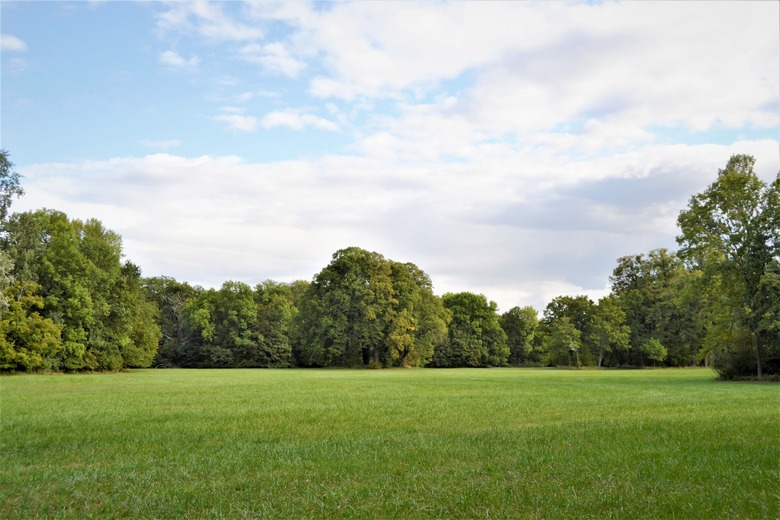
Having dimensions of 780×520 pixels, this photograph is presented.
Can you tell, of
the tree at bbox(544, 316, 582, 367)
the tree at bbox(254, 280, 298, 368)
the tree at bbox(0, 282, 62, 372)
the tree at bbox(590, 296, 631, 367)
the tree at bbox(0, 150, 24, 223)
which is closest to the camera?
the tree at bbox(0, 150, 24, 223)

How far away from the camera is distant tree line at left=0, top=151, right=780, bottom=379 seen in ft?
135

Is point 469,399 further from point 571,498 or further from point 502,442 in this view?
point 571,498

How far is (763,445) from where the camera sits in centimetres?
1091

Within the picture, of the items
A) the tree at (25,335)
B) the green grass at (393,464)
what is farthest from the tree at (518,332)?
the green grass at (393,464)

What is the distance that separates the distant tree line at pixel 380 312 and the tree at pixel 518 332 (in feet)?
0.88

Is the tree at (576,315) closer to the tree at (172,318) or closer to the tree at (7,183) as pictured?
the tree at (172,318)

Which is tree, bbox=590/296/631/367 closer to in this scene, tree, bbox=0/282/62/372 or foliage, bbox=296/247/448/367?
foliage, bbox=296/247/448/367

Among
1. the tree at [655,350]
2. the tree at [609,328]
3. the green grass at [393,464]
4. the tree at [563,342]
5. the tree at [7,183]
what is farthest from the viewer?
the tree at [563,342]

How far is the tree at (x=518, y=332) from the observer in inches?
4361

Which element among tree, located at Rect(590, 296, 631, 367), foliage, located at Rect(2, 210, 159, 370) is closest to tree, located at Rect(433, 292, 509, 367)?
tree, located at Rect(590, 296, 631, 367)

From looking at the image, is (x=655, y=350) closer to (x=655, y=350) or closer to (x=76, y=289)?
(x=655, y=350)

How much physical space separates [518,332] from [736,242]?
7304 cm

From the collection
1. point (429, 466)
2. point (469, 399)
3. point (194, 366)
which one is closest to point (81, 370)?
point (194, 366)

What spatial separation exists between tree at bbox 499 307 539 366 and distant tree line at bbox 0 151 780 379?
268mm
